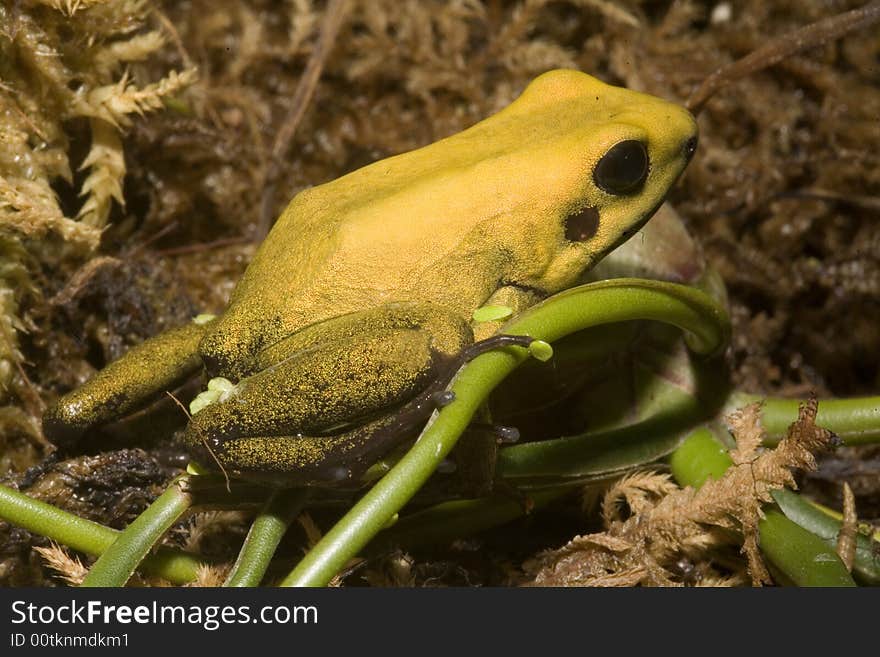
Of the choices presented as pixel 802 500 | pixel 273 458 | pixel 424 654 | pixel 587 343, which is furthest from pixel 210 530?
pixel 802 500

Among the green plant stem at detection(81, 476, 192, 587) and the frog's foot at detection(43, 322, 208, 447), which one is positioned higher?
the frog's foot at detection(43, 322, 208, 447)

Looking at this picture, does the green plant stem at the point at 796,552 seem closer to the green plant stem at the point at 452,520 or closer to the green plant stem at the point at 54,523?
the green plant stem at the point at 452,520

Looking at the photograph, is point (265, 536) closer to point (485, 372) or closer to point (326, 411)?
point (326, 411)

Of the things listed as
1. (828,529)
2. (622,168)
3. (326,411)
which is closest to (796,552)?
(828,529)

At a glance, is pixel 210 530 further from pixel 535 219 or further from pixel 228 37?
pixel 228 37

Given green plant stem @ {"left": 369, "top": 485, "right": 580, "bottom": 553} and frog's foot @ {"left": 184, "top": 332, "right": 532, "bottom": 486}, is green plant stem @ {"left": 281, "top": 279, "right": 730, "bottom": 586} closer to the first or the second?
frog's foot @ {"left": 184, "top": 332, "right": 532, "bottom": 486}

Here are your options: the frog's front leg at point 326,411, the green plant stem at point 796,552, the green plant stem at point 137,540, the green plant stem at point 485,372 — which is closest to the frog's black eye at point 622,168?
the green plant stem at point 485,372

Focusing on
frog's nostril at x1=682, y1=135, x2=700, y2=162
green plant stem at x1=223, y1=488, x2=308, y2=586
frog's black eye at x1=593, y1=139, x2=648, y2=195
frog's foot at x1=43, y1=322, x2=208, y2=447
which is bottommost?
green plant stem at x1=223, y1=488, x2=308, y2=586

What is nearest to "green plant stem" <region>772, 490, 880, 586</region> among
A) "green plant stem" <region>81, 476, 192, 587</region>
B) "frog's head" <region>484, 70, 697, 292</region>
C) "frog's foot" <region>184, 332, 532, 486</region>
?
"frog's head" <region>484, 70, 697, 292</region>
